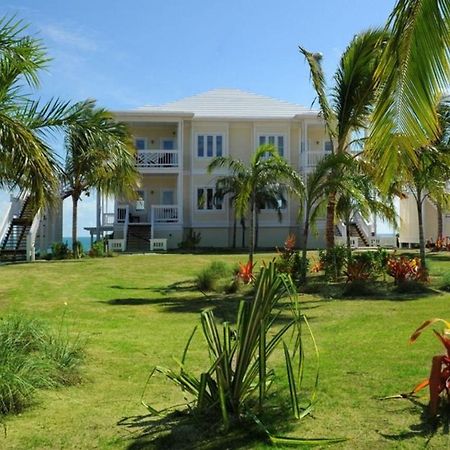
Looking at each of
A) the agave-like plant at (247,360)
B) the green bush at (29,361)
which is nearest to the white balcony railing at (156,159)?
the green bush at (29,361)

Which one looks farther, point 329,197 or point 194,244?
point 194,244

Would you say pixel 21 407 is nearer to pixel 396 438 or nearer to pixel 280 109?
pixel 396 438

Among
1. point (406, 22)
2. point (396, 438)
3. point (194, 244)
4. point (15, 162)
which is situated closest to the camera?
point (396, 438)

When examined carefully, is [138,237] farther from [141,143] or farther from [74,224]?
[141,143]

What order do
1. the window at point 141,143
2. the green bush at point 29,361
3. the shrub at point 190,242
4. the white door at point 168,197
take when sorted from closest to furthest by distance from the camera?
the green bush at point 29,361 < the shrub at point 190,242 < the white door at point 168,197 < the window at point 141,143

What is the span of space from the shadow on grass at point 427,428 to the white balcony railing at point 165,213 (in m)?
29.8

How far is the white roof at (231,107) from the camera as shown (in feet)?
119

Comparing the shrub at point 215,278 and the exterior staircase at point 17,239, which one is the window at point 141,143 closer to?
the exterior staircase at point 17,239

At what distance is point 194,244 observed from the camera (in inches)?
1283

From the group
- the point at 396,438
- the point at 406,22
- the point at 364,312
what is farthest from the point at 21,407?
the point at 364,312

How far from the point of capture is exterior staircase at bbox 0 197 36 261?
90.0ft

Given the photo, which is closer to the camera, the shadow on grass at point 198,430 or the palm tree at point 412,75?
the shadow on grass at point 198,430

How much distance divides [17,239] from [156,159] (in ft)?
31.6

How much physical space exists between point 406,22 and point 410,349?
404cm
